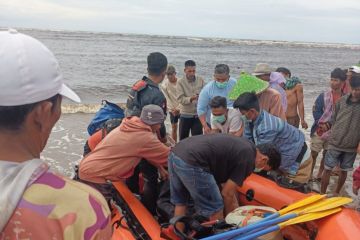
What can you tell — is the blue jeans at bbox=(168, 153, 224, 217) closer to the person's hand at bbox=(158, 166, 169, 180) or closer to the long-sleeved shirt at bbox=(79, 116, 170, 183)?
the long-sleeved shirt at bbox=(79, 116, 170, 183)

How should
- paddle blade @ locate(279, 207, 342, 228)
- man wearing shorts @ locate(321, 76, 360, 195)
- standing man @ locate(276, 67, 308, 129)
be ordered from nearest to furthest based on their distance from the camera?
paddle blade @ locate(279, 207, 342, 228) → man wearing shorts @ locate(321, 76, 360, 195) → standing man @ locate(276, 67, 308, 129)

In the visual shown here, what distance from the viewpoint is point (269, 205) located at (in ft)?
11.0

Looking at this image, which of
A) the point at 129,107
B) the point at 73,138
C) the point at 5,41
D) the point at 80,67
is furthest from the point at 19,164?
the point at 80,67

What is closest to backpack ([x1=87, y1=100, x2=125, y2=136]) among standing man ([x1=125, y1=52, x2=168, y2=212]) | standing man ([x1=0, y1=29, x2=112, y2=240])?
standing man ([x1=125, y1=52, x2=168, y2=212])

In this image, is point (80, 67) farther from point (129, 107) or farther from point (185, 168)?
point (185, 168)

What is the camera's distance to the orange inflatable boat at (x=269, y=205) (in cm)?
264

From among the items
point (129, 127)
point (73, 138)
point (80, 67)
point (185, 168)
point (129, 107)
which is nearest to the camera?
point (185, 168)

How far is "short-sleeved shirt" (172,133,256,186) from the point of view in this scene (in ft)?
9.16

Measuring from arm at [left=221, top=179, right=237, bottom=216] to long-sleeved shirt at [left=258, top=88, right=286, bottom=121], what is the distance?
4.83 ft

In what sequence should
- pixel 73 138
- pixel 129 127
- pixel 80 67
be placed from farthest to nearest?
pixel 80 67 < pixel 73 138 < pixel 129 127

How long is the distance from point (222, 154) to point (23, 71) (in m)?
2.13

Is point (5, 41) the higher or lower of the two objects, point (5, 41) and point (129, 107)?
the higher

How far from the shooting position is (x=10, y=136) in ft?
2.79

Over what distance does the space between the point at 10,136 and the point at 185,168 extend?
6.67 ft
